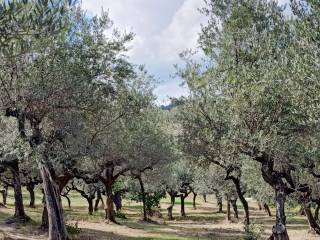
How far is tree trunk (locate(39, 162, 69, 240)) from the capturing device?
26.5 meters

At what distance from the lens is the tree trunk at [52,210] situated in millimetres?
26500

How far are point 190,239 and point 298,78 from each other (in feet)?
74.1

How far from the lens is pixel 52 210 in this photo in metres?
26.7

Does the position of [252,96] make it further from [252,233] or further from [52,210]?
[52,210]

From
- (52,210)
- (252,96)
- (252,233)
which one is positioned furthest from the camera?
(252,233)

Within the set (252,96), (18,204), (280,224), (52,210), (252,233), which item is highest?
(252,96)

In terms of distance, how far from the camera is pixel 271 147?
24.0 m

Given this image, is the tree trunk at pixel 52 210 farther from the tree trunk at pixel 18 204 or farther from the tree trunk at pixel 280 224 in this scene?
the tree trunk at pixel 280 224

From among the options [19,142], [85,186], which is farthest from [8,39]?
[85,186]

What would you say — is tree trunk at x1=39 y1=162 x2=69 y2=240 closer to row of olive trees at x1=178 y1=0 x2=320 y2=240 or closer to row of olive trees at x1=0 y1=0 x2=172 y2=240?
row of olive trees at x1=0 y1=0 x2=172 y2=240

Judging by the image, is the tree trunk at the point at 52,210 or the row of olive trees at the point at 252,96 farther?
the tree trunk at the point at 52,210

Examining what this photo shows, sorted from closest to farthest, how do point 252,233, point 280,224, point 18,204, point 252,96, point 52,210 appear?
1. point 252,96
2. point 280,224
3. point 52,210
4. point 252,233
5. point 18,204

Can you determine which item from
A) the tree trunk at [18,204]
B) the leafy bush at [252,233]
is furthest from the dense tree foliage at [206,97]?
the tree trunk at [18,204]

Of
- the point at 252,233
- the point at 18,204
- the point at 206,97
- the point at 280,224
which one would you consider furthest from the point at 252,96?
the point at 18,204
